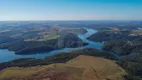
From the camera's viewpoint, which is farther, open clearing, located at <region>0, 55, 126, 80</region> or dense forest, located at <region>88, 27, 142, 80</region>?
dense forest, located at <region>88, 27, 142, 80</region>

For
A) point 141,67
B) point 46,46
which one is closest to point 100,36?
point 46,46

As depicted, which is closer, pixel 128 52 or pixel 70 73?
pixel 70 73

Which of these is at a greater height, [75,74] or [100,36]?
[75,74]

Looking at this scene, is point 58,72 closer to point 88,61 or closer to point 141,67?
point 88,61

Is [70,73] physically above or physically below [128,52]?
above

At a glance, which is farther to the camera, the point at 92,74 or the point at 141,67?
the point at 141,67

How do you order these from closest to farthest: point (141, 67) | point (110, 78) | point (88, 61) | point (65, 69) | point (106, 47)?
point (110, 78) < point (65, 69) < point (88, 61) < point (141, 67) < point (106, 47)

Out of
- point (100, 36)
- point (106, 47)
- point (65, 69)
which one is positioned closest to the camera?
point (65, 69)

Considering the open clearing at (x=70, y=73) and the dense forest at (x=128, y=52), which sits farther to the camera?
the dense forest at (x=128, y=52)

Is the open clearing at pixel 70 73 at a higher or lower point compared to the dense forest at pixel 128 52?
higher

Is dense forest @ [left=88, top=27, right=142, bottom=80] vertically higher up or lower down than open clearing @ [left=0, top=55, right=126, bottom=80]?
lower down
